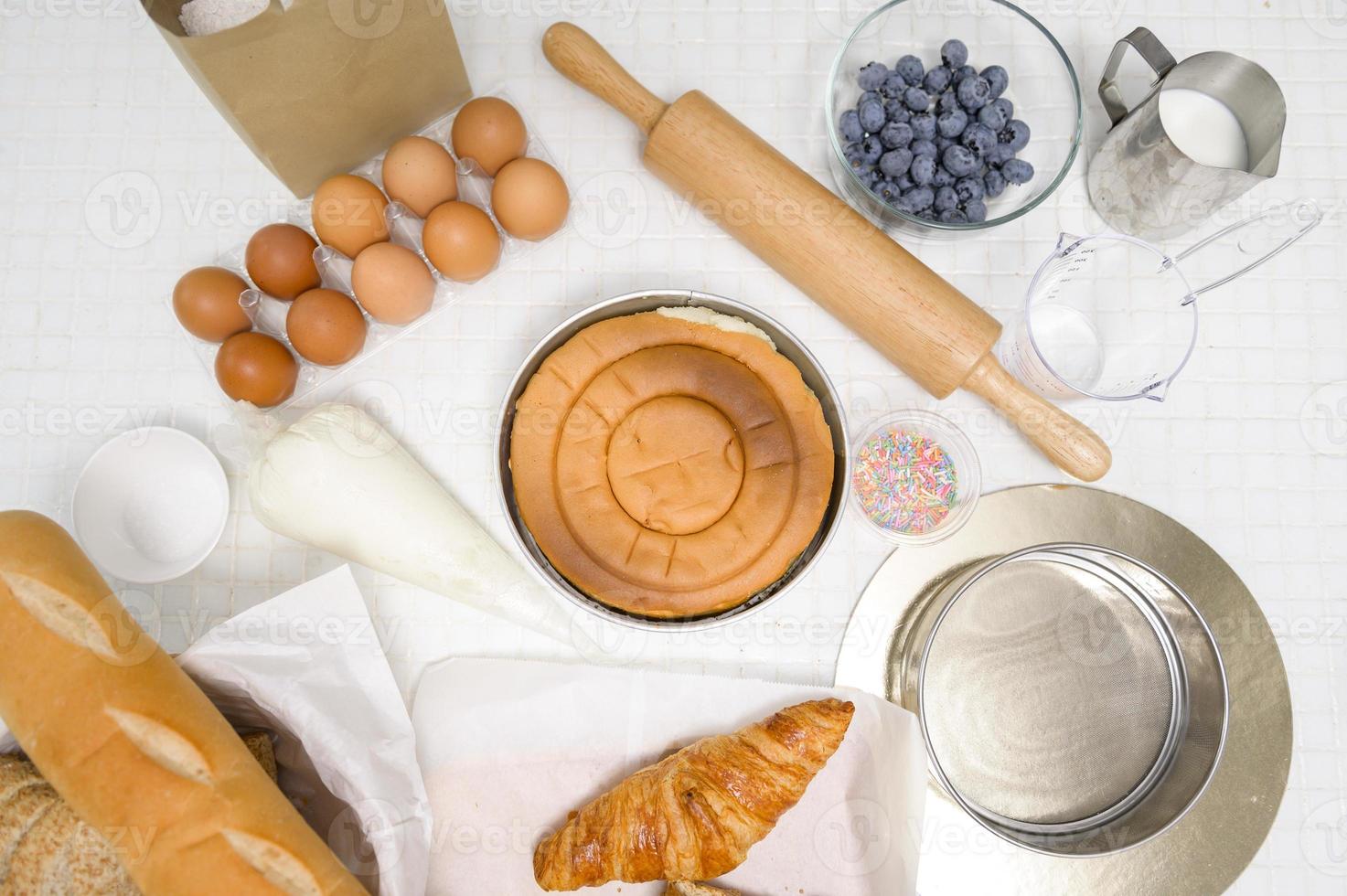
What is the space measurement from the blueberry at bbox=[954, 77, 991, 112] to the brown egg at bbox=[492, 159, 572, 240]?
0.59 m

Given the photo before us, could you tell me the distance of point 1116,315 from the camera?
1298 mm

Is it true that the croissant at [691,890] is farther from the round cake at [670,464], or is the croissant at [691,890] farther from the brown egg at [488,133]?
the brown egg at [488,133]

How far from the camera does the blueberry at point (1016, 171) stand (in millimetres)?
1219

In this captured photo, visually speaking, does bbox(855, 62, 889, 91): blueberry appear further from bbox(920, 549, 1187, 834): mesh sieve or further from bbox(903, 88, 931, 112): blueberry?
bbox(920, 549, 1187, 834): mesh sieve

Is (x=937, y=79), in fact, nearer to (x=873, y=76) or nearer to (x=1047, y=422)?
(x=873, y=76)

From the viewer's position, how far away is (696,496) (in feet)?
3.50

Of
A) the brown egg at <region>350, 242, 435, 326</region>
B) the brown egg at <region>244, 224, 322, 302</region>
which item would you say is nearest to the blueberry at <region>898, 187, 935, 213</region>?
the brown egg at <region>350, 242, 435, 326</region>

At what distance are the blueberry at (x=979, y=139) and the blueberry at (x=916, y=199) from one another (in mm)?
87

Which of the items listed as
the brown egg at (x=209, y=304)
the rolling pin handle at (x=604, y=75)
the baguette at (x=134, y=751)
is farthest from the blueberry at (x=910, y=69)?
the baguette at (x=134, y=751)

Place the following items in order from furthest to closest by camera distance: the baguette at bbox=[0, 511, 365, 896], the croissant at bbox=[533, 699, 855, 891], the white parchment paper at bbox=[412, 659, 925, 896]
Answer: the white parchment paper at bbox=[412, 659, 925, 896]
the croissant at bbox=[533, 699, 855, 891]
the baguette at bbox=[0, 511, 365, 896]

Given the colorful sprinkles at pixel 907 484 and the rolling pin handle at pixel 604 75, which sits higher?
the rolling pin handle at pixel 604 75

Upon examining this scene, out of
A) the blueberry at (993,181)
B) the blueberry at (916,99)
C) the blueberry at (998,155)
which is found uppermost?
the blueberry at (916,99)

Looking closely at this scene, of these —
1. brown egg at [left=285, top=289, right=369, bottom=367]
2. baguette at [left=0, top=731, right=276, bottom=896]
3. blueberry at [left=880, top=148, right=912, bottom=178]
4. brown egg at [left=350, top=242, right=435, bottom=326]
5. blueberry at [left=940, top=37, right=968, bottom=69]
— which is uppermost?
blueberry at [left=940, top=37, right=968, bottom=69]

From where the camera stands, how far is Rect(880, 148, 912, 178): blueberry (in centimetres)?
120
